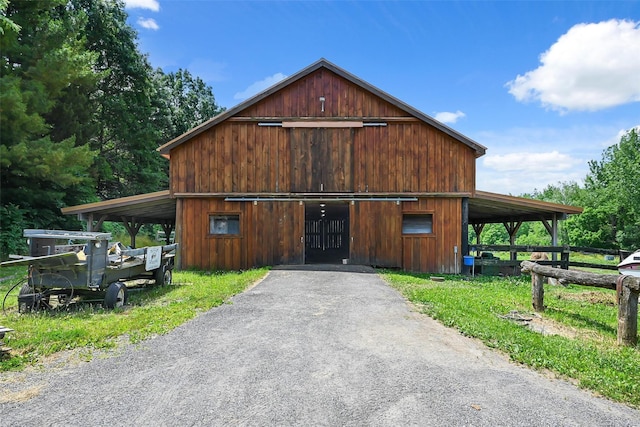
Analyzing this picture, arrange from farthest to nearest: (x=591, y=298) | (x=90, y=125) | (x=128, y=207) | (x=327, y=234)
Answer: (x=327, y=234), (x=90, y=125), (x=128, y=207), (x=591, y=298)

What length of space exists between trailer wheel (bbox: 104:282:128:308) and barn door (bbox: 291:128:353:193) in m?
7.74

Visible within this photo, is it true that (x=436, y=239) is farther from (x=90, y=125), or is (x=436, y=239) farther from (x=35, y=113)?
(x=90, y=125)

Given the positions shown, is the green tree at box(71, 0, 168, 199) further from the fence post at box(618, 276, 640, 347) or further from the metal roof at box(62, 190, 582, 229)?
the fence post at box(618, 276, 640, 347)

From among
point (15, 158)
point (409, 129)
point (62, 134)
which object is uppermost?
point (62, 134)

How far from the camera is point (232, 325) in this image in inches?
247

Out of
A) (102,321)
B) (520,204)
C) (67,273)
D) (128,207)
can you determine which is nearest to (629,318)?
(102,321)

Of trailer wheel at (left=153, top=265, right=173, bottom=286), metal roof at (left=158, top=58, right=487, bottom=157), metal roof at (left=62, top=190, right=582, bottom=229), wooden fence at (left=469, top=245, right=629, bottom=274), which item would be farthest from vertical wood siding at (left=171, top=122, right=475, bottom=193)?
trailer wheel at (left=153, top=265, right=173, bottom=286)

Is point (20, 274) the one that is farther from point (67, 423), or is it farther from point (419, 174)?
point (419, 174)

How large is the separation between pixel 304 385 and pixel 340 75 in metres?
12.5

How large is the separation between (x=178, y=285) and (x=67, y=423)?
7678 millimetres

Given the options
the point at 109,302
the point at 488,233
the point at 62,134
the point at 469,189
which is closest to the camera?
the point at 109,302

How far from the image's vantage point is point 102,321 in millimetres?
6469

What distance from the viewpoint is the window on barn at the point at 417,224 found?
1449cm

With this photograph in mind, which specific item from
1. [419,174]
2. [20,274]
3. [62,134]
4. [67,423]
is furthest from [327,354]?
[62,134]
